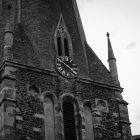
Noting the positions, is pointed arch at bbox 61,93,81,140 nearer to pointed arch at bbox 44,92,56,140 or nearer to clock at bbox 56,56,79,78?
pointed arch at bbox 44,92,56,140

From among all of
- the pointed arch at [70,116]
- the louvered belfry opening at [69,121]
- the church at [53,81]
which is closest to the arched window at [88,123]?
the church at [53,81]

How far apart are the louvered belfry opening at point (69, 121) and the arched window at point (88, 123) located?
0.88 meters

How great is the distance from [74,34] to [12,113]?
961 centimetres

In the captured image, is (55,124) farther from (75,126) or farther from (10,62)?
(10,62)

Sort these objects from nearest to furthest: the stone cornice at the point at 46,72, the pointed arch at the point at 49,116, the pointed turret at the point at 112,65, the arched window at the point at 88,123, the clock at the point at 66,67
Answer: the pointed arch at the point at 49,116, the arched window at the point at 88,123, the stone cornice at the point at 46,72, the clock at the point at 66,67, the pointed turret at the point at 112,65

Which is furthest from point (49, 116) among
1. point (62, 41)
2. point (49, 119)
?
point (62, 41)

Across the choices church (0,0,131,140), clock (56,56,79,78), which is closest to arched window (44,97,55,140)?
church (0,0,131,140)

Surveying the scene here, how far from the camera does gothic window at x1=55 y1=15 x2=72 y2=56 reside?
116 feet

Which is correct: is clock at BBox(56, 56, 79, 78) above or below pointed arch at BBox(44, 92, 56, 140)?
above

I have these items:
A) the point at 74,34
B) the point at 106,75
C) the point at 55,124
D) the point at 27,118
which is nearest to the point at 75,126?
the point at 55,124

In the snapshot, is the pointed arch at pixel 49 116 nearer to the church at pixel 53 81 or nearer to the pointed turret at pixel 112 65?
the church at pixel 53 81

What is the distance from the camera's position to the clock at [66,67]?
110 ft

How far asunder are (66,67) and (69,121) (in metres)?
3.93

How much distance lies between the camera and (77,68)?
3453 centimetres
